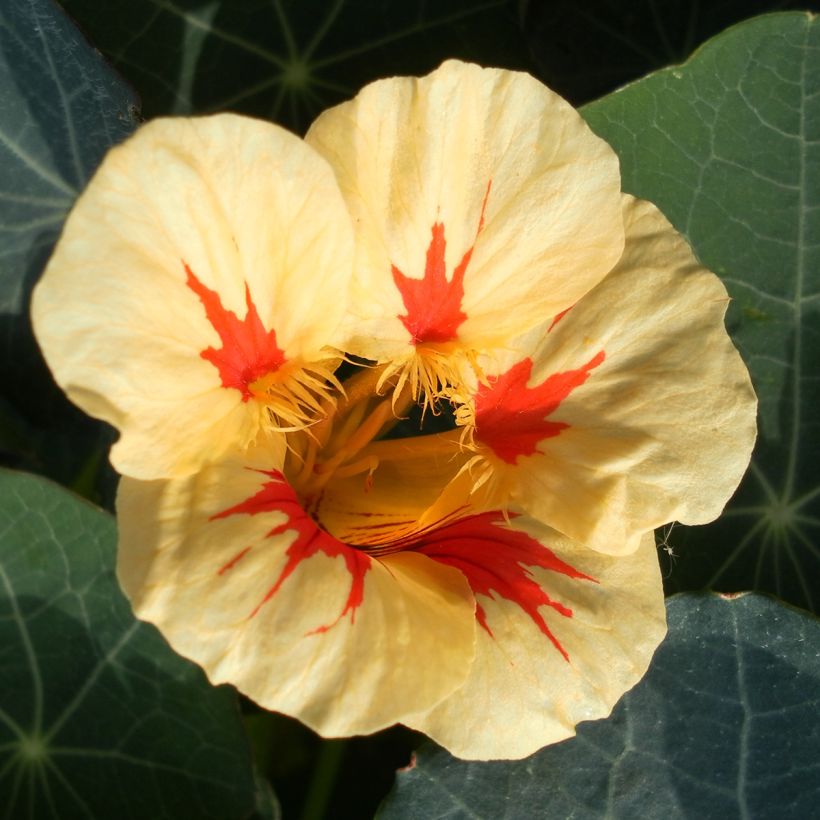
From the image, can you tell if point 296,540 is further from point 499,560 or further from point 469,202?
point 469,202

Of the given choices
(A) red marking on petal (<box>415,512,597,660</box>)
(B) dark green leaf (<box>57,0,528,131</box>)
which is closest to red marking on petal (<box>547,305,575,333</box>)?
(A) red marking on petal (<box>415,512,597,660</box>)

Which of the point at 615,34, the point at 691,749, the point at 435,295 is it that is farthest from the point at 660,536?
the point at 615,34

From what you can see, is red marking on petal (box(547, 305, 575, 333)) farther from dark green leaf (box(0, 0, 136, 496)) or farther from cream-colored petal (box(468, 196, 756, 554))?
dark green leaf (box(0, 0, 136, 496))

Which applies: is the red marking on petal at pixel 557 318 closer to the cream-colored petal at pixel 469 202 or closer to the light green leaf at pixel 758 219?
the cream-colored petal at pixel 469 202

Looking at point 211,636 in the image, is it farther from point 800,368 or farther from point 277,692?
point 800,368

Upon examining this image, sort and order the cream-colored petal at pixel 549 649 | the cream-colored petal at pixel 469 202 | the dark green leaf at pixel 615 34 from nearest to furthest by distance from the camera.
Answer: the cream-colored petal at pixel 469 202 < the cream-colored petal at pixel 549 649 < the dark green leaf at pixel 615 34

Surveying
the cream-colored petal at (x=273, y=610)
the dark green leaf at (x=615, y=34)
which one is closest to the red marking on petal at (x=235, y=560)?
the cream-colored petal at (x=273, y=610)
